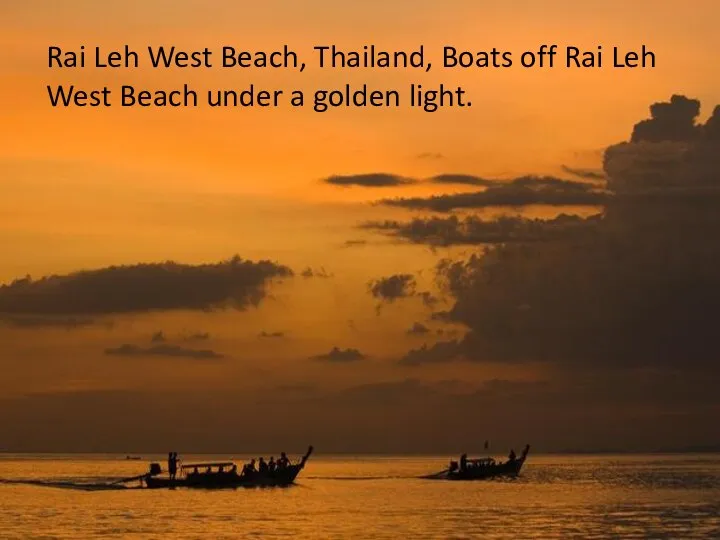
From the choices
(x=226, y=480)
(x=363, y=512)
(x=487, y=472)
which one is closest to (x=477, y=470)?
(x=487, y=472)

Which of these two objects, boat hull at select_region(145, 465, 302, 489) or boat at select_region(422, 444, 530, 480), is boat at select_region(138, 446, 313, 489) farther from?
boat at select_region(422, 444, 530, 480)

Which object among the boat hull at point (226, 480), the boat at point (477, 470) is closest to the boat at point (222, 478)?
the boat hull at point (226, 480)

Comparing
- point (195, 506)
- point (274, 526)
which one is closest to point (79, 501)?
point (195, 506)

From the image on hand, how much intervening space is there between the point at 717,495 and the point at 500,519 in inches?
1538

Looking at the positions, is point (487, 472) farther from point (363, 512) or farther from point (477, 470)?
point (363, 512)

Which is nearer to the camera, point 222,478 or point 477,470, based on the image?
point 222,478

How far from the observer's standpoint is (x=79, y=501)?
106 meters

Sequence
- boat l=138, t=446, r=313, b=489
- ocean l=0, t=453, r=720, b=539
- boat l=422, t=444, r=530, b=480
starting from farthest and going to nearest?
1. boat l=422, t=444, r=530, b=480
2. boat l=138, t=446, r=313, b=489
3. ocean l=0, t=453, r=720, b=539

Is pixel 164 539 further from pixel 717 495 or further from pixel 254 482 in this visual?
pixel 717 495

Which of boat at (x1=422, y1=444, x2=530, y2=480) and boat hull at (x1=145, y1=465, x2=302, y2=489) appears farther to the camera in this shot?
boat at (x1=422, y1=444, x2=530, y2=480)

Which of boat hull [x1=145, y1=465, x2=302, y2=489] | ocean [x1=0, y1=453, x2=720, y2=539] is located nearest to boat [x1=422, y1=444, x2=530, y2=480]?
ocean [x1=0, y1=453, x2=720, y2=539]

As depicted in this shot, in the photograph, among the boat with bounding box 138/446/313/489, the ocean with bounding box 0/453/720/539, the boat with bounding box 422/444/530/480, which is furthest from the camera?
the boat with bounding box 422/444/530/480

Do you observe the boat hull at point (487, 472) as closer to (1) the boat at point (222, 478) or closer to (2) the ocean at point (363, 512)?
(2) the ocean at point (363, 512)

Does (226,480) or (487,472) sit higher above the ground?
(226,480)
